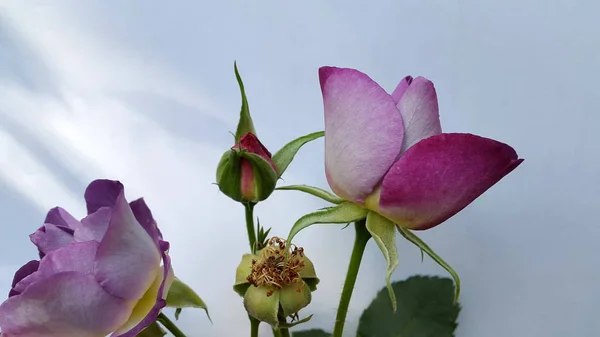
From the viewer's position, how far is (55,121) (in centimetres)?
77

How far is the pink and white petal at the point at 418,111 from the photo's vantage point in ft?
1.49

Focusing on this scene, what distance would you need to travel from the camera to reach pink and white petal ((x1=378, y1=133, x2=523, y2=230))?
416 mm

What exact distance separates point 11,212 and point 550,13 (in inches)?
25.0

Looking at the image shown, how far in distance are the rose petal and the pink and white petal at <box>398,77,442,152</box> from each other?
222 mm

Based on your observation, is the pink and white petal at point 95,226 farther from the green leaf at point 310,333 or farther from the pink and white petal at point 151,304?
the green leaf at point 310,333

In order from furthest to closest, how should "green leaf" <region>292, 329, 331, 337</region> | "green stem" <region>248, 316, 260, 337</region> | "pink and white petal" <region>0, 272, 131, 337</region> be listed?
"green leaf" <region>292, 329, 331, 337</region>
"green stem" <region>248, 316, 260, 337</region>
"pink and white petal" <region>0, 272, 131, 337</region>

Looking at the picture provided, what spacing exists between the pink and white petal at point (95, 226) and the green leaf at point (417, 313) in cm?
28

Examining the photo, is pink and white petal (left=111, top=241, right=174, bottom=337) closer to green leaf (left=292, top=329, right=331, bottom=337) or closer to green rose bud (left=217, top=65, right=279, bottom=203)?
green rose bud (left=217, top=65, right=279, bottom=203)

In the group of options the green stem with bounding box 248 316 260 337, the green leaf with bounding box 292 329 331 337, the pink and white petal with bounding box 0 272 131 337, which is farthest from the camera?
the green leaf with bounding box 292 329 331 337

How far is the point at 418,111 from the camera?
46cm

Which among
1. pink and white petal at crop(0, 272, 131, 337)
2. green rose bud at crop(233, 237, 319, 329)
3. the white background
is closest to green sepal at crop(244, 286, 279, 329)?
green rose bud at crop(233, 237, 319, 329)

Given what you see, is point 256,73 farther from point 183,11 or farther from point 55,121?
point 55,121

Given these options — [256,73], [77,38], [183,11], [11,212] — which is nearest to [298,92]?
[256,73]

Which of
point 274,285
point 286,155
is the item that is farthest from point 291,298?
point 286,155
